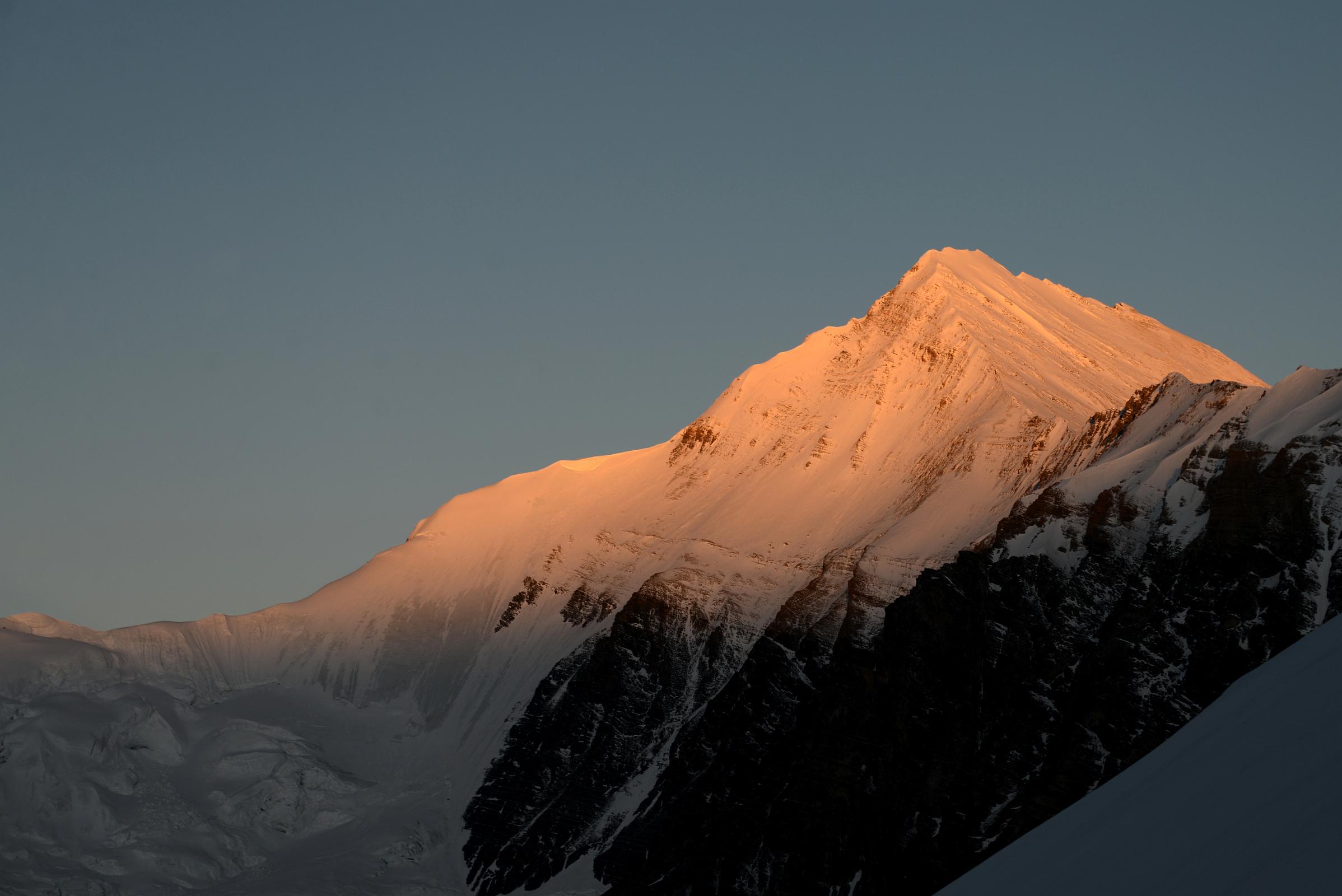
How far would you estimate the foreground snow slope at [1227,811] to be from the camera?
35250 mm

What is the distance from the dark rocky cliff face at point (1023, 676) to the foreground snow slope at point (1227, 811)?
90959 millimetres

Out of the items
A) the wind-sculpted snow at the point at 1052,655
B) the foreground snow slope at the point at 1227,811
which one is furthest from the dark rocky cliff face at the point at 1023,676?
the foreground snow slope at the point at 1227,811

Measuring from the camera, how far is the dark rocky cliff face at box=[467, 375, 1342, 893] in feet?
455

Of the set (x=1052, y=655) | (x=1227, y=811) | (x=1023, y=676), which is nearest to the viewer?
(x=1227, y=811)

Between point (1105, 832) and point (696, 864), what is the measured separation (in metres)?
134

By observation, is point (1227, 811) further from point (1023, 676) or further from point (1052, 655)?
point (1023, 676)

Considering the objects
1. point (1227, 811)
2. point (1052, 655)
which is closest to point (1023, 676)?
point (1052, 655)

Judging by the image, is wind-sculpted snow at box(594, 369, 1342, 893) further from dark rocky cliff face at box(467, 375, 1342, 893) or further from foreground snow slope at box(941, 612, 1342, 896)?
foreground snow slope at box(941, 612, 1342, 896)

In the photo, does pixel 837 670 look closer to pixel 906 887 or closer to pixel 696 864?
pixel 696 864

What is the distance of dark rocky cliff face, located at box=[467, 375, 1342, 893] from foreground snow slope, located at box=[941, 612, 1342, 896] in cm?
9096

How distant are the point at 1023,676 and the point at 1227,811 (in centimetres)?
11928

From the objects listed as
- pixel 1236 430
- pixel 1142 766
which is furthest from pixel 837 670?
pixel 1142 766

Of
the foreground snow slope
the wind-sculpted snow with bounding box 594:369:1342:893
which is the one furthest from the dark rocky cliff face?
the foreground snow slope

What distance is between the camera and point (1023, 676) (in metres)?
156
